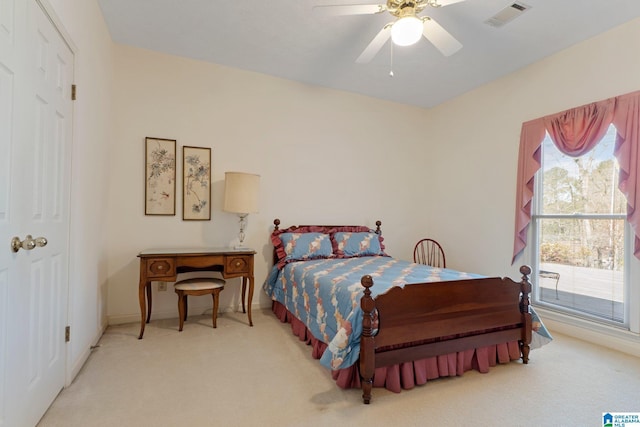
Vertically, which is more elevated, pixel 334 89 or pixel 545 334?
pixel 334 89

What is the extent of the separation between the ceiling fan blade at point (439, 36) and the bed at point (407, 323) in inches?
68.3

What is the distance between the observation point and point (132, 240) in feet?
10.5

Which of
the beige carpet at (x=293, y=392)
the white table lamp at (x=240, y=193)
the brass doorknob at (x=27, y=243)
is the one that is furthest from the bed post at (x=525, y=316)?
the brass doorknob at (x=27, y=243)

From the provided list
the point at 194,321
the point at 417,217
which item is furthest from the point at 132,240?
the point at 417,217

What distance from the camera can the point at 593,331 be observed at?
287 cm

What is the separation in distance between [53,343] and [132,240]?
1548mm

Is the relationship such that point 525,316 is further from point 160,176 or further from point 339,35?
point 160,176

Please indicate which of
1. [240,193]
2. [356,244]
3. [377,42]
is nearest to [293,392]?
[240,193]

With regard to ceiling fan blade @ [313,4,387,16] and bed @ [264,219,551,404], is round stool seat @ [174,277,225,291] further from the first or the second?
ceiling fan blade @ [313,4,387,16]

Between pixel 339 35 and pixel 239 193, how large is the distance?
1.84 metres

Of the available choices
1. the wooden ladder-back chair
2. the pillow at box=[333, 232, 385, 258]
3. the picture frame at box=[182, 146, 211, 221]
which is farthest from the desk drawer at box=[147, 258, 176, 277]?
the wooden ladder-back chair

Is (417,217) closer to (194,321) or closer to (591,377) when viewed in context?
(591,377)

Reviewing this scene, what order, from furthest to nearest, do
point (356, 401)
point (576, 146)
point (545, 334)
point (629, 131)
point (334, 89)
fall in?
point (334, 89) → point (576, 146) → point (629, 131) → point (545, 334) → point (356, 401)

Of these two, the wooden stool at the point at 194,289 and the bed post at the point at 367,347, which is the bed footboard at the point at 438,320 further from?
the wooden stool at the point at 194,289
